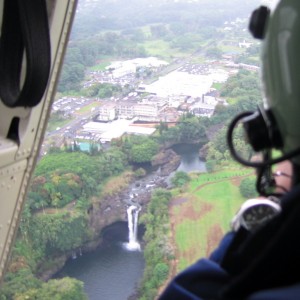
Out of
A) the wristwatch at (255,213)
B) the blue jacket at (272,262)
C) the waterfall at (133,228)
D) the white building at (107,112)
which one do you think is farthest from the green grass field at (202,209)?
the blue jacket at (272,262)

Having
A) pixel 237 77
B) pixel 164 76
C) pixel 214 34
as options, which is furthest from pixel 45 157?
pixel 214 34

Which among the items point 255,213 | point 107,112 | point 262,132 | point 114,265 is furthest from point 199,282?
point 107,112

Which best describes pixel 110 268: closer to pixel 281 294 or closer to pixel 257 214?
pixel 257 214

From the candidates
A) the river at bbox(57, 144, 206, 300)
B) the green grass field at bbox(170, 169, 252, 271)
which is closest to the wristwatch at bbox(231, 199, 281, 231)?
the green grass field at bbox(170, 169, 252, 271)

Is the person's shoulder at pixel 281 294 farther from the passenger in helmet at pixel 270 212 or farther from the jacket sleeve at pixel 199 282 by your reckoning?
the jacket sleeve at pixel 199 282

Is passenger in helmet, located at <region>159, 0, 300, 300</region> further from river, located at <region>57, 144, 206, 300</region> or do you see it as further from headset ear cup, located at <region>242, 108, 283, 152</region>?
river, located at <region>57, 144, 206, 300</region>

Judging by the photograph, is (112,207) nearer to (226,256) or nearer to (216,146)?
(216,146)

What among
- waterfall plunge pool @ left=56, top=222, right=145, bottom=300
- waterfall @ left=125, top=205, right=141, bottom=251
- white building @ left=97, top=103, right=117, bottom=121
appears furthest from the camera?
white building @ left=97, top=103, right=117, bottom=121
